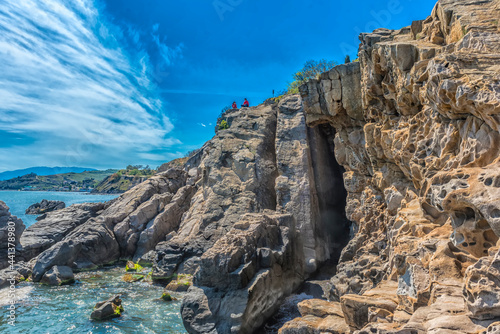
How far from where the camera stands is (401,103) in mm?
11672

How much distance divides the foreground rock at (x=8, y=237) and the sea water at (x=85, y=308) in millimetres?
3728

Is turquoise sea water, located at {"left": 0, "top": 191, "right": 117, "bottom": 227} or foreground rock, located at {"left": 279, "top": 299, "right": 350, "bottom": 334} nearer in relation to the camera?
foreground rock, located at {"left": 279, "top": 299, "right": 350, "bottom": 334}

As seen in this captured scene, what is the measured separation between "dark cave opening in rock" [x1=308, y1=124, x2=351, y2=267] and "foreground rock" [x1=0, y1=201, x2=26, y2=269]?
2677 cm

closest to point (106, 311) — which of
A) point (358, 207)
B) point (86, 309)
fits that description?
point (86, 309)

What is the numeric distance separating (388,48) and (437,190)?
21.9 ft

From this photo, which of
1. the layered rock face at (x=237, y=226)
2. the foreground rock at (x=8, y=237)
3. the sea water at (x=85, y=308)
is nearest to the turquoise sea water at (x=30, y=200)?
the foreground rock at (x=8, y=237)

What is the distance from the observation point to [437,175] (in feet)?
25.3

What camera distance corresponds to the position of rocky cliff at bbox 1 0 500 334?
693 centimetres

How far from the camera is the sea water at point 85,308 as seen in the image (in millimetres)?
17109

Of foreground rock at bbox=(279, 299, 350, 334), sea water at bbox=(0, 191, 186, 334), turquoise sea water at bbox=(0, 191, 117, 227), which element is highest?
turquoise sea water at bbox=(0, 191, 117, 227)

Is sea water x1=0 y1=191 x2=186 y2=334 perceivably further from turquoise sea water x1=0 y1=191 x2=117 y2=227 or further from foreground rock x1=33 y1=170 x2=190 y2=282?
turquoise sea water x1=0 y1=191 x2=117 y2=227

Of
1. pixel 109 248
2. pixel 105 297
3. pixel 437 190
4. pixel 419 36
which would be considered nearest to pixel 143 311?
pixel 105 297

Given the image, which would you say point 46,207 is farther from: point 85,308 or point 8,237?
point 85,308

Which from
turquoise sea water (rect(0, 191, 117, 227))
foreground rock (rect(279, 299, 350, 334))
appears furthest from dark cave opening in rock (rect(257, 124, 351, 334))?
turquoise sea water (rect(0, 191, 117, 227))
